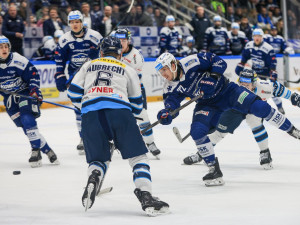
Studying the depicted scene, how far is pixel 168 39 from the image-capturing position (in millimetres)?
15227

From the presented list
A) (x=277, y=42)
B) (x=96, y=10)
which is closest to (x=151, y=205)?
(x=96, y=10)

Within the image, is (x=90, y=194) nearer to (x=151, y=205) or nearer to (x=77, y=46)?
(x=151, y=205)

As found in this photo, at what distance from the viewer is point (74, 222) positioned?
415 cm

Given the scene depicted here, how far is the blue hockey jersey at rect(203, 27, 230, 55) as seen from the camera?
15789 millimetres

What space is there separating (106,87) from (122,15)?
399 inches

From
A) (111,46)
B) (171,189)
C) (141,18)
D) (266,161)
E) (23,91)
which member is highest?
(111,46)

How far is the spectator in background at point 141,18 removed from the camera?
1493 cm

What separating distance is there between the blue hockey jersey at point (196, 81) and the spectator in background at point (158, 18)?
10134 millimetres

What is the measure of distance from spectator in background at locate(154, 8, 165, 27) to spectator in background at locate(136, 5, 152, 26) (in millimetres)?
334

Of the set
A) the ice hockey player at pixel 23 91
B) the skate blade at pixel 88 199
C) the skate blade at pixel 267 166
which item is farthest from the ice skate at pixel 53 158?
the skate blade at pixel 88 199

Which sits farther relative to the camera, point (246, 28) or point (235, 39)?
point (246, 28)

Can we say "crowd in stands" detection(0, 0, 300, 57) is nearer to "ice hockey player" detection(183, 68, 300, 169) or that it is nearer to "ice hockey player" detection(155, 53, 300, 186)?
"ice hockey player" detection(183, 68, 300, 169)

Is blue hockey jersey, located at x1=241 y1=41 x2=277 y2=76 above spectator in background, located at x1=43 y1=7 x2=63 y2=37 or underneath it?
underneath

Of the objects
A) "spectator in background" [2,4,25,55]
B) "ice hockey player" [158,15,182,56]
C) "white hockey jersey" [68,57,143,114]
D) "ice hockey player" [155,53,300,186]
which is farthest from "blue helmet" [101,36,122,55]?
"ice hockey player" [158,15,182,56]
